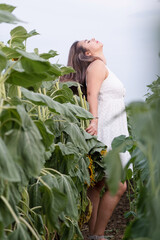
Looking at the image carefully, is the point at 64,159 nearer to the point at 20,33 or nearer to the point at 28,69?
the point at 20,33

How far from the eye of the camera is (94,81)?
2.64 m

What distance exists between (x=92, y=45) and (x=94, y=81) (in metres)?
0.31

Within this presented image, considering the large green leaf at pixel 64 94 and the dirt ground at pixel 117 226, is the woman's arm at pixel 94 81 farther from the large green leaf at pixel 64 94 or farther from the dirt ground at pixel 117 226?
the dirt ground at pixel 117 226

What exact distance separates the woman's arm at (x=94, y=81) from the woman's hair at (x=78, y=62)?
91mm

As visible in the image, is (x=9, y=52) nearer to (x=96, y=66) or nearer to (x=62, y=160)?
(x=62, y=160)

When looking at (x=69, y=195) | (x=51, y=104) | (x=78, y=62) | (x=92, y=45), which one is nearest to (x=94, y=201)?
(x=78, y=62)

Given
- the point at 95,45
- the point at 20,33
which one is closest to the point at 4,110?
the point at 20,33

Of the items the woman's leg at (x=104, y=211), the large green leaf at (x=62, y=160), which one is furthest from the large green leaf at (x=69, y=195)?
the woman's leg at (x=104, y=211)

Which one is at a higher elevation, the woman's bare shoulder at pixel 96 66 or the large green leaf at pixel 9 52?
the woman's bare shoulder at pixel 96 66

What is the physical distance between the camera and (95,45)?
9.28 feet

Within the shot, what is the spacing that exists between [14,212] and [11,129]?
23 centimetres

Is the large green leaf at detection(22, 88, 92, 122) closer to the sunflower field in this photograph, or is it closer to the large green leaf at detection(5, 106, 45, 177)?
the sunflower field

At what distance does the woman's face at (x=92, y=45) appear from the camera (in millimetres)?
2813

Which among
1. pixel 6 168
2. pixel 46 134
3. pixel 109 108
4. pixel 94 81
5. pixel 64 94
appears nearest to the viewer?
pixel 6 168
